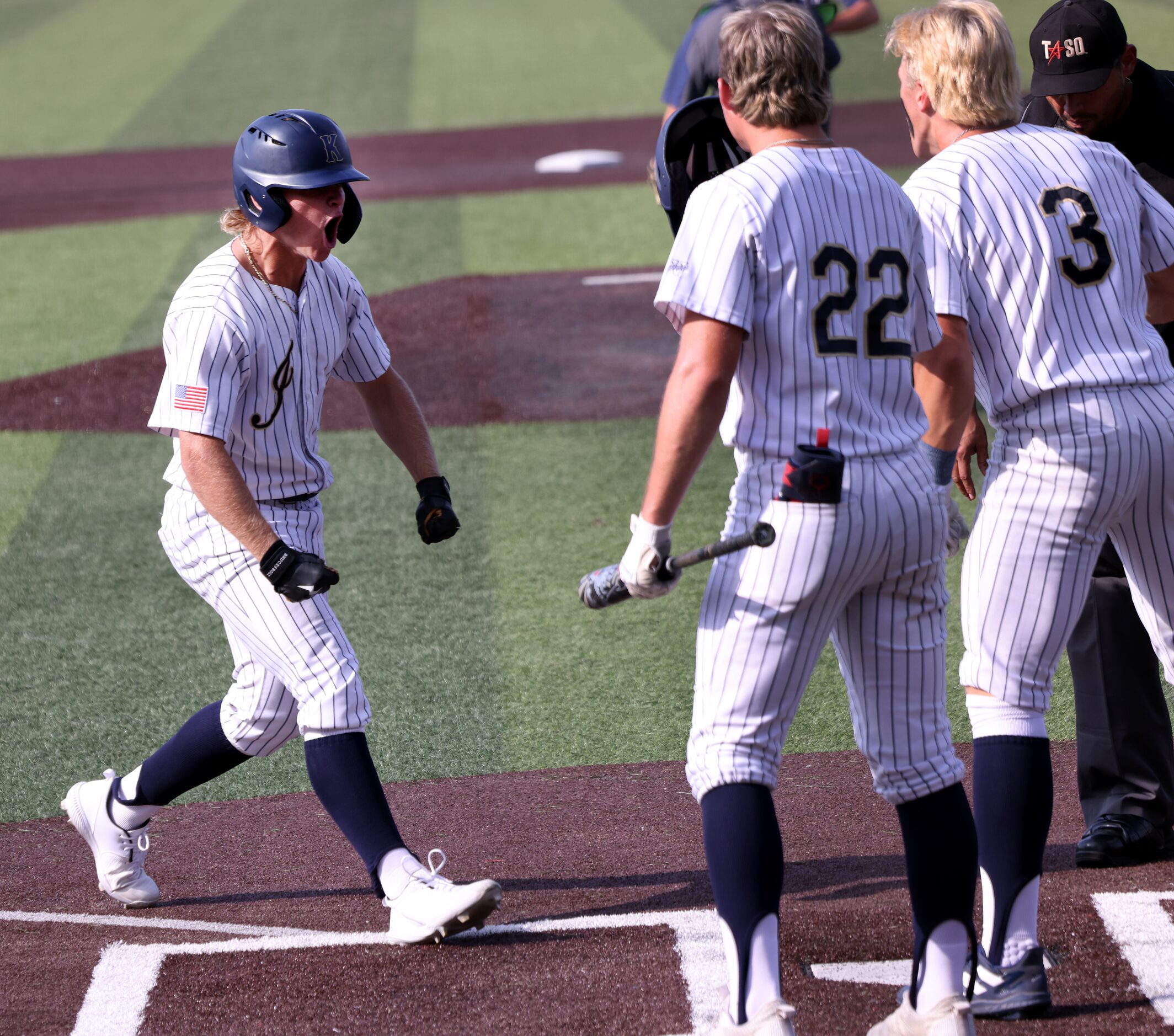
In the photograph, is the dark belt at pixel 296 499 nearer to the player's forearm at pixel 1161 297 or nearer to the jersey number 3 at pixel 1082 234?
the jersey number 3 at pixel 1082 234

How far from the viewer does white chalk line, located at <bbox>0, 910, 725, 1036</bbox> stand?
344cm

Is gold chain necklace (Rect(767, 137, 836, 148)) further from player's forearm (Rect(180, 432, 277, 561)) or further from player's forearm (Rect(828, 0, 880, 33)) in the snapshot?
player's forearm (Rect(828, 0, 880, 33))

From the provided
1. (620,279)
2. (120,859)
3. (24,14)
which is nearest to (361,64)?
(24,14)

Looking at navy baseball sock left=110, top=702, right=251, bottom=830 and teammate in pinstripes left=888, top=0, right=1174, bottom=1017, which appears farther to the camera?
navy baseball sock left=110, top=702, right=251, bottom=830

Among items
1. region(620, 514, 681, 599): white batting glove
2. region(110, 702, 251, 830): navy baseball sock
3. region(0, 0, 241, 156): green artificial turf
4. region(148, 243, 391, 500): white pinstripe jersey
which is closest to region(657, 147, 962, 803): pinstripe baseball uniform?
region(620, 514, 681, 599): white batting glove

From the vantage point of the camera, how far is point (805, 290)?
2881 mm

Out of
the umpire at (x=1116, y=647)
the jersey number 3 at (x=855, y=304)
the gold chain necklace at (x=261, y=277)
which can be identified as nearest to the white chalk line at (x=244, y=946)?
the umpire at (x=1116, y=647)

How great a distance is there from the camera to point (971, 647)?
11.2ft

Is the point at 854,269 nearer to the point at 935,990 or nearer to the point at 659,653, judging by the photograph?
the point at 935,990

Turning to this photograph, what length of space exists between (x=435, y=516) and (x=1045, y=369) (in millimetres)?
1696

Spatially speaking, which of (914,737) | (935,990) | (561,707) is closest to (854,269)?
(914,737)

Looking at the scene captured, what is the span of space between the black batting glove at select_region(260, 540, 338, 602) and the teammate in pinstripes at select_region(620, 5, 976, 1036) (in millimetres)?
883

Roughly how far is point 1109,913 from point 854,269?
179 centimetres

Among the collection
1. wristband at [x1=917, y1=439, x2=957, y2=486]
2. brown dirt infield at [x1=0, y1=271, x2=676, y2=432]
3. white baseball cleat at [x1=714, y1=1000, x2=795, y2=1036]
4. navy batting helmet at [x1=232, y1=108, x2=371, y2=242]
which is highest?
navy batting helmet at [x1=232, y1=108, x2=371, y2=242]
